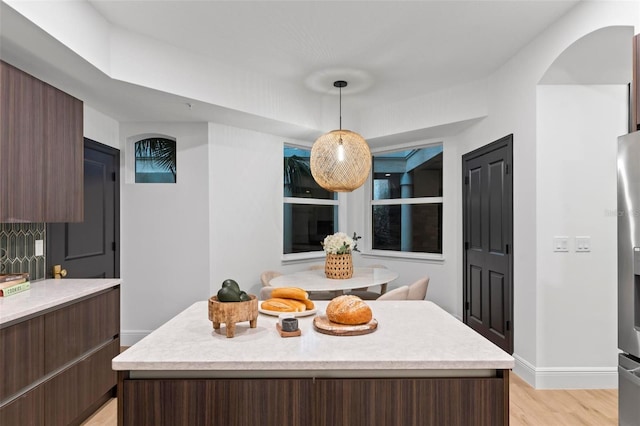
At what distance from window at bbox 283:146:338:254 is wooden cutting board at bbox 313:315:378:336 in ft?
11.9

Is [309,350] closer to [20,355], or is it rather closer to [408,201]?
[20,355]

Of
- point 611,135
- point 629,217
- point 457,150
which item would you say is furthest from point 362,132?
point 629,217

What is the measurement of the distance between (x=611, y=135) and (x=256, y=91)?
312cm

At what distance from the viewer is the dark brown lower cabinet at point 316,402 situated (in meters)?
1.30

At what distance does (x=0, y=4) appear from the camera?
2.00 meters

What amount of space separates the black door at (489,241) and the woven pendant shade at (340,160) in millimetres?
1277

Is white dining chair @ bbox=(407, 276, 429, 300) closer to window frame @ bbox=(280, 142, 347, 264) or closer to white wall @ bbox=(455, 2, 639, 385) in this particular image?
white wall @ bbox=(455, 2, 639, 385)

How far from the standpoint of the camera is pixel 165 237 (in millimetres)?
4348

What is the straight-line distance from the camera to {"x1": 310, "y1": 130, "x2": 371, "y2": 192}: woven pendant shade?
3.71 meters

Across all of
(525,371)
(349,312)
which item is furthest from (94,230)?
(525,371)

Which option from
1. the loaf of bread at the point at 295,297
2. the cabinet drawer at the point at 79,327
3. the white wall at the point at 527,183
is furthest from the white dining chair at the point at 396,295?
the cabinet drawer at the point at 79,327

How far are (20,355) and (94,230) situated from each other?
2.04m

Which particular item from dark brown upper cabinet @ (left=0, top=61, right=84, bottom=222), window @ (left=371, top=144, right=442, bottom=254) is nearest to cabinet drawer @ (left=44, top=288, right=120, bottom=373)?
dark brown upper cabinet @ (left=0, top=61, right=84, bottom=222)

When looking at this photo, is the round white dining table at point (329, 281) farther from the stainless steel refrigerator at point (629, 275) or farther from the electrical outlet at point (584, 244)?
the stainless steel refrigerator at point (629, 275)
